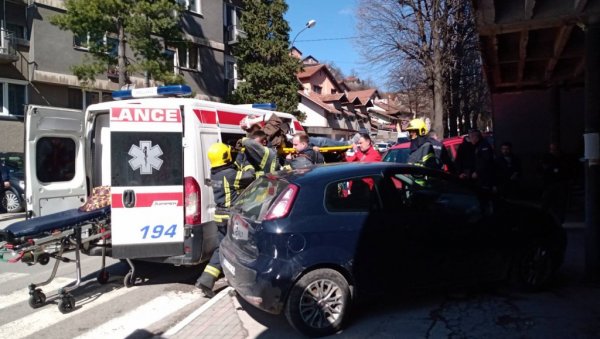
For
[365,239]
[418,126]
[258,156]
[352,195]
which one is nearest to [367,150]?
[418,126]

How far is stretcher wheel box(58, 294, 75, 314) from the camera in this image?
5230 millimetres

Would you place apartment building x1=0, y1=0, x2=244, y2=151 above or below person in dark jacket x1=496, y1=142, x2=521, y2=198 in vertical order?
above

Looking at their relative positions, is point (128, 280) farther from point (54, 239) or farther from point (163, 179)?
point (163, 179)

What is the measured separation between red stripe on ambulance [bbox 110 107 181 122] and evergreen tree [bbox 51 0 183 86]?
10.7 meters

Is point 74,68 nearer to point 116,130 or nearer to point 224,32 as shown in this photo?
point 116,130

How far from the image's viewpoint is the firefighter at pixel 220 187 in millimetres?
5520

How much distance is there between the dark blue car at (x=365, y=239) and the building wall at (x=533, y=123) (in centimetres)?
977

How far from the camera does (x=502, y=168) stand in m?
9.12

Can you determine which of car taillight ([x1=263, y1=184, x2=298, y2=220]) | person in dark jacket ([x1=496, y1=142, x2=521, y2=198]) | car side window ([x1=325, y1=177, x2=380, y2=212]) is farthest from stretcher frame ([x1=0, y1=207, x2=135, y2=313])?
person in dark jacket ([x1=496, y1=142, x2=521, y2=198])

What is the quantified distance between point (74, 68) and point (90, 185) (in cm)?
999

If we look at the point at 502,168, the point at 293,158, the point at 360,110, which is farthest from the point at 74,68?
the point at 360,110

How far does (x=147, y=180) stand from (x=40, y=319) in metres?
1.81

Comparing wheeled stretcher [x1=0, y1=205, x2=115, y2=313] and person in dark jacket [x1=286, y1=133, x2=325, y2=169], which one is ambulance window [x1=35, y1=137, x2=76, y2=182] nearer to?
wheeled stretcher [x1=0, y1=205, x2=115, y2=313]

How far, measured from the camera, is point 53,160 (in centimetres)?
698
